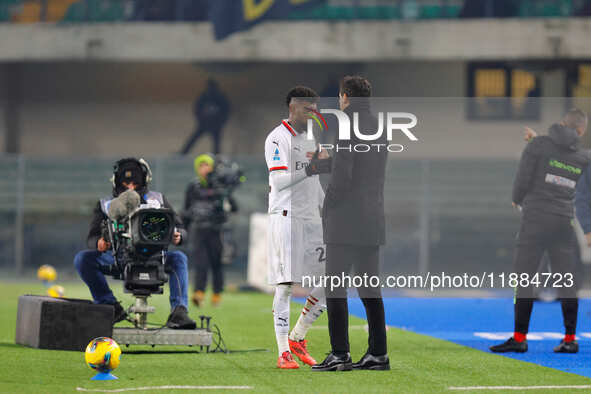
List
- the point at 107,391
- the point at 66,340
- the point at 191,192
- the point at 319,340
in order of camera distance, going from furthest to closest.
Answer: the point at 191,192
the point at 319,340
the point at 66,340
the point at 107,391

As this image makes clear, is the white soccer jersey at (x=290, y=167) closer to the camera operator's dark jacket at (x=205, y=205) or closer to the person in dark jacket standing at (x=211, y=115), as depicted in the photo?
the camera operator's dark jacket at (x=205, y=205)

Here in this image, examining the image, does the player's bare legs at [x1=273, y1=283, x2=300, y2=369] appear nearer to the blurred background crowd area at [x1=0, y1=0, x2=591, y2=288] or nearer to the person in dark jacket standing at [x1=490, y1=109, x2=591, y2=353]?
the person in dark jacket standing at [x1=490, y1=109, x2=591, y2=353]

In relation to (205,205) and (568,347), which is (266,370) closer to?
(568,347)

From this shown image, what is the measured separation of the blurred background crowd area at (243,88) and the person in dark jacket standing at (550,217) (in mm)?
10714

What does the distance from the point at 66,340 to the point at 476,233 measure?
42.2 ft

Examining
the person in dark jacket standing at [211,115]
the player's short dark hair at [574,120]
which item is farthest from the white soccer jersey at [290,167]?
the person in dark jacket standing at [211,115]

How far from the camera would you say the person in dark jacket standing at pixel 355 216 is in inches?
307

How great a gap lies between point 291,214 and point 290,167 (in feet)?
1.11

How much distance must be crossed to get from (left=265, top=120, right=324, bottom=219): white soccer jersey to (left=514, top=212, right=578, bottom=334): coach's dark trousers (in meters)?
2.21


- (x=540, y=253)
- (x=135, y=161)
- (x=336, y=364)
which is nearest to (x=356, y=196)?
(x=336, y=364)

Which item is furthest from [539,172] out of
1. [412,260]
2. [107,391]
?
[412,260]

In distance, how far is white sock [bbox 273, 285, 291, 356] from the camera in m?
8.22

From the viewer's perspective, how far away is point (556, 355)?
9352mm

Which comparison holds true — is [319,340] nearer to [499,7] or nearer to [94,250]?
A: [94,250]
